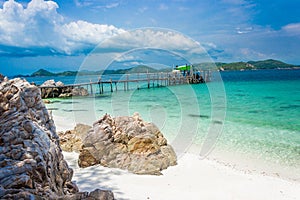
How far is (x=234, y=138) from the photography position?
10.6 meters

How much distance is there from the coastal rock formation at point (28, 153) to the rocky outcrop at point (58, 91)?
1159 inches

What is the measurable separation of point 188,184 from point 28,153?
3.63 meters

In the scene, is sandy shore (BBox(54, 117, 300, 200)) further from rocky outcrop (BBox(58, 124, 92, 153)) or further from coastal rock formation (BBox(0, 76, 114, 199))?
coastal rock formation (BBox(0, 76, 114, 199))

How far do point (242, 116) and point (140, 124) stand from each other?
10.4 metres

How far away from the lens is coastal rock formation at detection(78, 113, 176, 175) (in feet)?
20.7

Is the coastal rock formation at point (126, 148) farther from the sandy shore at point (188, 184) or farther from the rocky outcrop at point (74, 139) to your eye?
the rocky outcrop at point (74, 139)

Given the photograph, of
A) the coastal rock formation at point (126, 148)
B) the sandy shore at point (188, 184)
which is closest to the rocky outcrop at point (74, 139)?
the coastal rock formation at point (126, 148)

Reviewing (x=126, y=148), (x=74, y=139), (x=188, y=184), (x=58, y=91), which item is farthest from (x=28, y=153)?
(x=58, y=91)

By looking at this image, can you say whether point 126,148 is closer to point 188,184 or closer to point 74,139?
point 188,184

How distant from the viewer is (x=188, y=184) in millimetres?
5527

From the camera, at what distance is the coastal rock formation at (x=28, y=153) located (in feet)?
8.73

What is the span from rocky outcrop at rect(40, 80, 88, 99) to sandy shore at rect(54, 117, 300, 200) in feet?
88.7

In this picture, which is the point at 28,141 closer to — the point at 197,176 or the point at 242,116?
the point at 197,176

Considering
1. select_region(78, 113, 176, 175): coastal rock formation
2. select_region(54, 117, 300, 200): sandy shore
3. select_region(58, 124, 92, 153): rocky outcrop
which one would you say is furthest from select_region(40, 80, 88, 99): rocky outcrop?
select_region(54, 117, 300, 200): sandy shore
